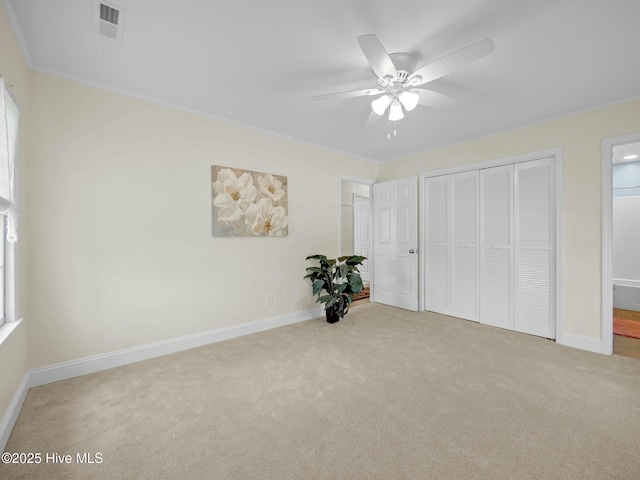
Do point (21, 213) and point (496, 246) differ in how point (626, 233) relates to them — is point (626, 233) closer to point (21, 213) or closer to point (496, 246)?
point (496, 246)

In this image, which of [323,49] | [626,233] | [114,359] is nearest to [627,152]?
[626,233]

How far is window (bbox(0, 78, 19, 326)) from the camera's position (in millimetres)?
1491

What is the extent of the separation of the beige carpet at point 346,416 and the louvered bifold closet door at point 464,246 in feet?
3.24

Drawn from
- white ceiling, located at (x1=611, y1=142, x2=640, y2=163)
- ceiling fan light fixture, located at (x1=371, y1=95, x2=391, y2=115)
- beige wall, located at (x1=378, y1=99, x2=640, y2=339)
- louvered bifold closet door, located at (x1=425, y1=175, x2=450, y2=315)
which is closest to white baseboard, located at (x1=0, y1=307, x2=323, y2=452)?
louvered bifold closet door, located at (x1=425, y1=175, x2=450, y2=315)

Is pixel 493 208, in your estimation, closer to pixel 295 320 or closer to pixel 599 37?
pixel 599 37

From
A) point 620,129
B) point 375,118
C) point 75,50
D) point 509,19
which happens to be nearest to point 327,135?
point 375,118

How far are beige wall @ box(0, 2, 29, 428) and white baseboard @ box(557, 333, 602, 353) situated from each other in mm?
4546

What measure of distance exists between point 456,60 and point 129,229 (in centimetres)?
282

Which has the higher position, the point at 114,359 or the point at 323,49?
the point at 323,49

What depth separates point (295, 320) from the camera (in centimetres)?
369

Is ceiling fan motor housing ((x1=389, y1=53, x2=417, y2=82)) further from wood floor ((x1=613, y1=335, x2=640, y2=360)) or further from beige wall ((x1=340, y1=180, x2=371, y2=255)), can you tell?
beige wall ((x1=340, y1=180, x2=371, y2=255))

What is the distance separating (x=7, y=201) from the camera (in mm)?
1519

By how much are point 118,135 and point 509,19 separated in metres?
3.01

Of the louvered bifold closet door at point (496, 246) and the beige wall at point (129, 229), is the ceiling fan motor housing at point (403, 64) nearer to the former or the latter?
the beige wall at point (129, 229)
